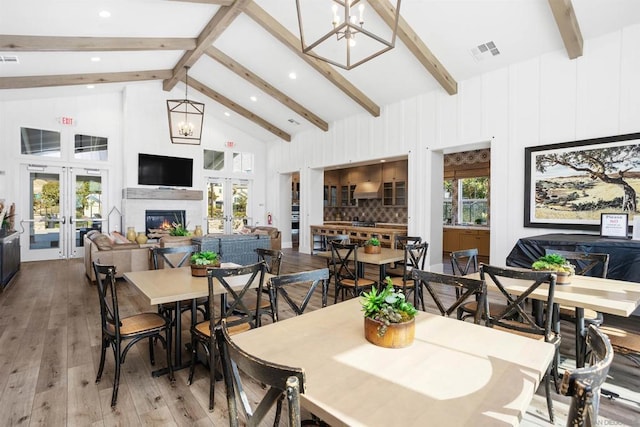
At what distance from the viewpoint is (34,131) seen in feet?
26.1

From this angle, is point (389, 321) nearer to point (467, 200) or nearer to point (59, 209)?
point (467, 200)

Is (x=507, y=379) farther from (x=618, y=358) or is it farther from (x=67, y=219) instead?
(x=67, y=219)

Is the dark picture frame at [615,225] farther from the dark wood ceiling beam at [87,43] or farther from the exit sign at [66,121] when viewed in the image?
the exit sign at [66,121]

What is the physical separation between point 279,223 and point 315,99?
4.55 m

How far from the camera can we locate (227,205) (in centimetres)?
1091

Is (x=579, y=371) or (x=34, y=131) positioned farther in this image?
(x=34, y=131)

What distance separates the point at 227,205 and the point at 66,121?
462 centimetres

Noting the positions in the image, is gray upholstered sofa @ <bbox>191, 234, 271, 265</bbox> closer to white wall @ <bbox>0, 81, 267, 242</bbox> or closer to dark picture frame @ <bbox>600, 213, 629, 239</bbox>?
white wall @ <bbox>0, 81, 267, 242</bbox>

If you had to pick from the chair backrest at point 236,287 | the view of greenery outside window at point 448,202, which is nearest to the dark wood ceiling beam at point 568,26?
the chair backrest at point 236,287

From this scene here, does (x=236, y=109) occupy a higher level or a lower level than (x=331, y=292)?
higher

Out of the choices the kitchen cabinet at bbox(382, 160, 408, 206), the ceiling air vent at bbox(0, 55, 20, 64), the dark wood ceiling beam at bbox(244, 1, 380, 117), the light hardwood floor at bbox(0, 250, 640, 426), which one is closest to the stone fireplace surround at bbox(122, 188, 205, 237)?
the ceiling air vent at bbox(0, 55, 20, 64)

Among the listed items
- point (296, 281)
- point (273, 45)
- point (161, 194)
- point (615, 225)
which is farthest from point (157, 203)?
point (615, 225)

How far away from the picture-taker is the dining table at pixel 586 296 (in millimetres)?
2092

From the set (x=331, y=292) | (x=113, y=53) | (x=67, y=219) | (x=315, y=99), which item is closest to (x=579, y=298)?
(x=331, y=292)
